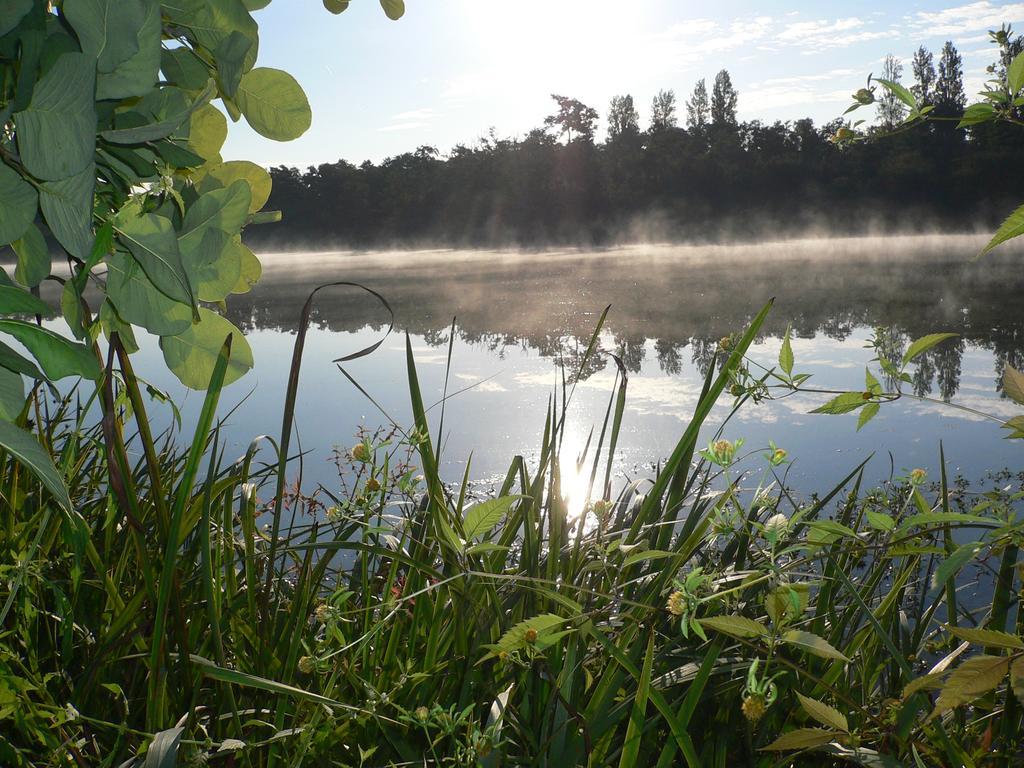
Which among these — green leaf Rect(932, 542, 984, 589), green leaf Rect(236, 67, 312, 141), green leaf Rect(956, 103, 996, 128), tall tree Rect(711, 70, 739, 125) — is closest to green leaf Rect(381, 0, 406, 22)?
green leaf Rect(236, 67, 312, 141)

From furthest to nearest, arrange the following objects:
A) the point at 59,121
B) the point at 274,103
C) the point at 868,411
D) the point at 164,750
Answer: the point at 868,411, the point at 164,750, the point at 274,103, the point at 59,121

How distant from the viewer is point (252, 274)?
0.67 m

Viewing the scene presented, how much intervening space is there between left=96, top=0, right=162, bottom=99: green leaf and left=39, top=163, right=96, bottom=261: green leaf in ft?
0.21

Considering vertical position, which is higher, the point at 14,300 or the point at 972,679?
the point at 14,300

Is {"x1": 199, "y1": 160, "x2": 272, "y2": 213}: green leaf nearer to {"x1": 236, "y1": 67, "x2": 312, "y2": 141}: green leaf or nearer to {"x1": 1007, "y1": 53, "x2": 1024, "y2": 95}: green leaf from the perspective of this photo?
{"x1": 236, "y1": 67, "x2": 312, "y2": 141}: green leaf

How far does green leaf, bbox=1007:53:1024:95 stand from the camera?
752mm

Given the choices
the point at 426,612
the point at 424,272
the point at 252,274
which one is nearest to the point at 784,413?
the point at 426,612

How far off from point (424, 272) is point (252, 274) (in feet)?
53.0

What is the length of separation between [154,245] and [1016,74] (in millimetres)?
809

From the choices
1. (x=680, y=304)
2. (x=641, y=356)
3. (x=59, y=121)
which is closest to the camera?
(x=59, y=121)

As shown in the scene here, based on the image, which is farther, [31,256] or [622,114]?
[622,114]

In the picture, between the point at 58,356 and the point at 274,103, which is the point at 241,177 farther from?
the point at 58,356

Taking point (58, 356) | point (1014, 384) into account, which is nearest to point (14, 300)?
point (58, 356)

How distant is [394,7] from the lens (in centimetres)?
74
